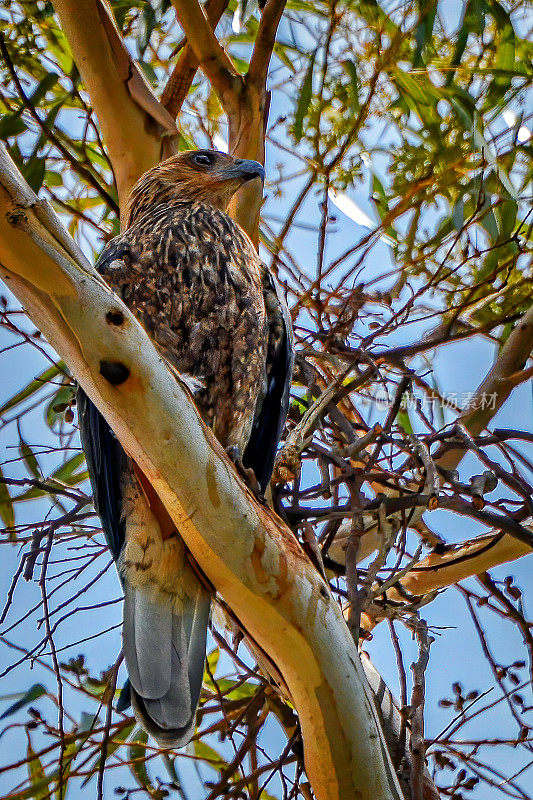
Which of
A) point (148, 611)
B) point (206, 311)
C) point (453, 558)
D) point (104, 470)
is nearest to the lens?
point (148, 611)

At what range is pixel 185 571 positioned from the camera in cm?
193

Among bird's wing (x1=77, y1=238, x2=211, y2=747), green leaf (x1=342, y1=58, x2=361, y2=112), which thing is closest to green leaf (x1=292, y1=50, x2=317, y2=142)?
green leaf (x1=342, y1=58, x2=361, y2=112)

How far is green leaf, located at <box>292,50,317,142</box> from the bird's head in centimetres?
17

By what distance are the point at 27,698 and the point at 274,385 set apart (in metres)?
1.17

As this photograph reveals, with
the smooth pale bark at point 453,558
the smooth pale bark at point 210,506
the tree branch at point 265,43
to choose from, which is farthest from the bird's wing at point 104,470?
the tree branch at point 265,43

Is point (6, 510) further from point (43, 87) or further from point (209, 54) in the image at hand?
point (209, 54)

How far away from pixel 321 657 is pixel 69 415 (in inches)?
54.2

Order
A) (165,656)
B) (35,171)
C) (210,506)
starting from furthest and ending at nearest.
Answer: (35,171)
(165,656)
(210,506)

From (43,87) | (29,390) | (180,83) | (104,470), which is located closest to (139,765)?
(104,470)

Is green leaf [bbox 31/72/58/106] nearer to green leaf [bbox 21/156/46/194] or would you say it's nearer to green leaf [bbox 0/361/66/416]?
green leaf [bbox 21/156/46/194]

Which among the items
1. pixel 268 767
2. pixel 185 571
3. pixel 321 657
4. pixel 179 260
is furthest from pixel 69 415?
pixel 321 657

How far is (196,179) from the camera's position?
2.79 m

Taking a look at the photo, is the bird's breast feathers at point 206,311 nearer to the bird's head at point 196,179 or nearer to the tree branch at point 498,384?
the bird's head at point 196,179

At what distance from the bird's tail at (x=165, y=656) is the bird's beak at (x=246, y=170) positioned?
4.34ft
